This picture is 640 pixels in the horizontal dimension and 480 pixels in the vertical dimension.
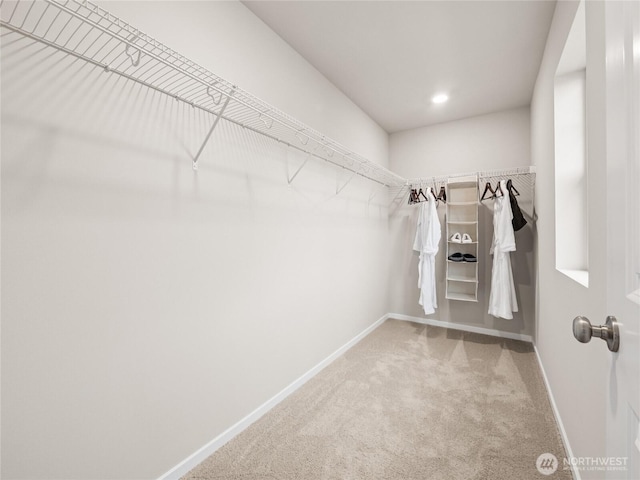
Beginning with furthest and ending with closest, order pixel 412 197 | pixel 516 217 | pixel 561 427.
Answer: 1. pixel 412 197
2. pixel 516 217
3. pixel 561 427

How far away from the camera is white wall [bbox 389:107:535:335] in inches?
126

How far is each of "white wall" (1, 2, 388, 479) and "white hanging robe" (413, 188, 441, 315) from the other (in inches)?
70.2

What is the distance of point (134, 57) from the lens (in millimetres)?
1271

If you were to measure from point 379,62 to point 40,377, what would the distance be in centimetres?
285

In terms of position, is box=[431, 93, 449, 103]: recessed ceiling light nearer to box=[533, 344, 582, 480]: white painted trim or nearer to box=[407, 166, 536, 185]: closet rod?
box=[407, 166, 536, 185]: closet rod

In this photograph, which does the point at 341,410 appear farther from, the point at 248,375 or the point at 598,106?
the point at 598,106

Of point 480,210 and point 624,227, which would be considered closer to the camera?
point 624,227

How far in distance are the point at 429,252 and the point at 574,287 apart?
1929 mm

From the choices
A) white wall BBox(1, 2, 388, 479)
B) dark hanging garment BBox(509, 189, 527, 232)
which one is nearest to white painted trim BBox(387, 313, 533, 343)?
dark hanging garment BBox(509, 189, 527, 232)

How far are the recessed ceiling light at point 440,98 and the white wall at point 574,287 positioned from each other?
780 mm

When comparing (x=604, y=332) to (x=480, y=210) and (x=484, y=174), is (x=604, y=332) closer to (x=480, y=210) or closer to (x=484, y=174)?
(x=484, y=174)

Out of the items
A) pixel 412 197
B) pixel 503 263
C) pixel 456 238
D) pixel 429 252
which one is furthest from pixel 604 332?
pixel 412 197

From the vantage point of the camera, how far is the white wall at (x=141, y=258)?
38.8 inches

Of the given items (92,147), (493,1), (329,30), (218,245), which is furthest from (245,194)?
(493,1)
